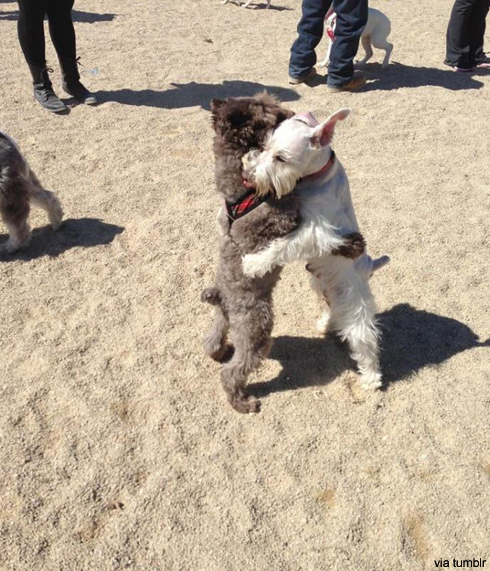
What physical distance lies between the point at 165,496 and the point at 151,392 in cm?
64

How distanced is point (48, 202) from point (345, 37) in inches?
162

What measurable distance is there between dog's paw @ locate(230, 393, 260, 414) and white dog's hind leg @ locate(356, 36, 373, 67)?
590 cm

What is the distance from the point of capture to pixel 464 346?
11.3ft

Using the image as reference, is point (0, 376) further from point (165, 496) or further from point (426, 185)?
point (426, 185)

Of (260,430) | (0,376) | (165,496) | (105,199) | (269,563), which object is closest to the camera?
(269,563)

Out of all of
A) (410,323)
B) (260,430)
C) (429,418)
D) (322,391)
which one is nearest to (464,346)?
(410,323)

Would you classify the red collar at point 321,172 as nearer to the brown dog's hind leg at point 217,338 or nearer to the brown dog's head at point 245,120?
the brown dog's head at point 245,120

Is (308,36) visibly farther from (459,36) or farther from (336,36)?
(459,36)

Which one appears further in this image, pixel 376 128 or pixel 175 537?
pixel 376 128

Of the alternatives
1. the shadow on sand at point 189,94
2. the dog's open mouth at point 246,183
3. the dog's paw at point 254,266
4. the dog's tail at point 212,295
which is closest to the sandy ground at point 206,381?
the shadow on sand at point 189,94

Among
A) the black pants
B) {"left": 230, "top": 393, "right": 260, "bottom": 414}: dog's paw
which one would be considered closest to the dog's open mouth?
{"left": 230, "top": 393, "right": 260, "bottom": 414}: dog's paw

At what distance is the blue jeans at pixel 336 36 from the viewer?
20.3 feet

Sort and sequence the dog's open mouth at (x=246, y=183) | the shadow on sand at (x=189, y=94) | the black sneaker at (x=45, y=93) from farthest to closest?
the shadow on sand at (x=189, y=94) < the black sneaker at (x=45, y=93) < the dog's open mouth at (x=246, y=183)

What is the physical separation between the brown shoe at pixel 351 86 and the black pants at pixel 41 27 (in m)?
2.95
